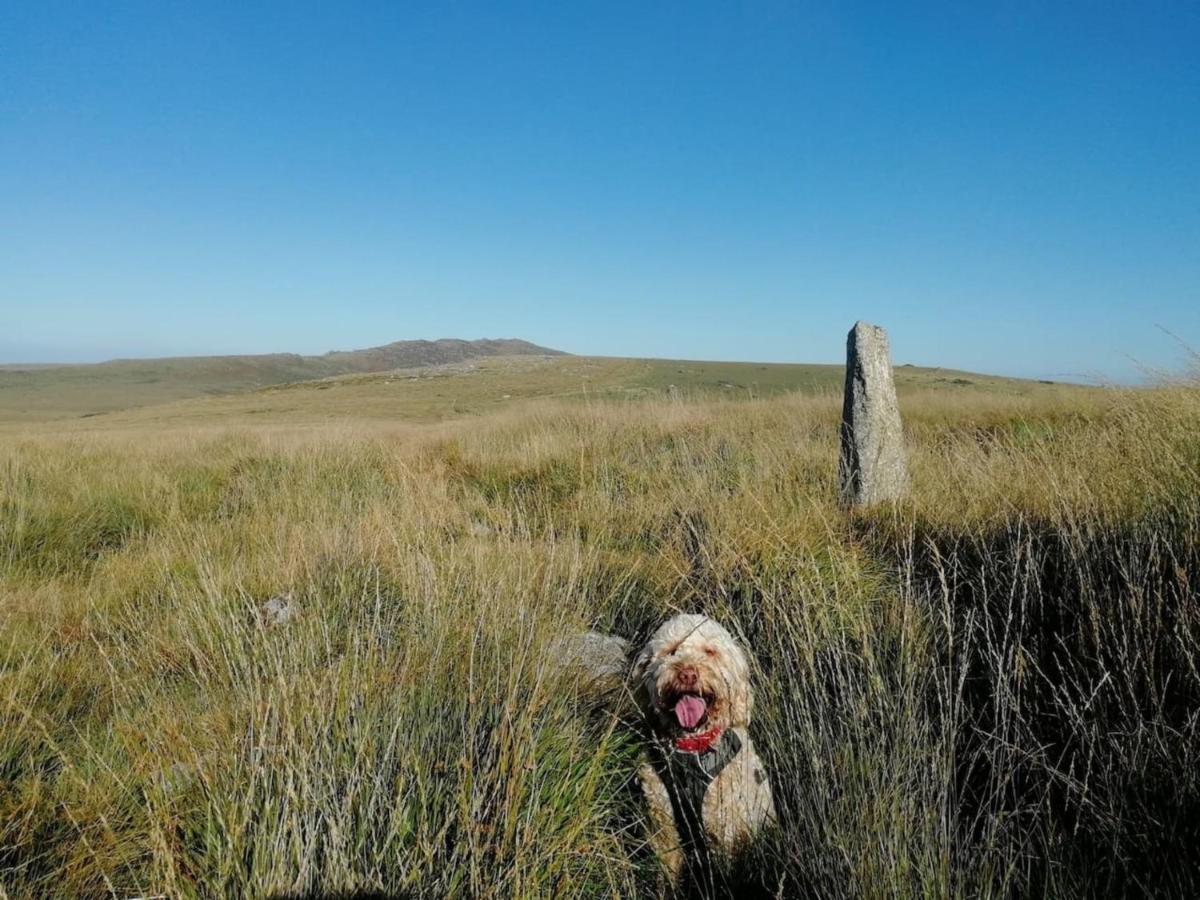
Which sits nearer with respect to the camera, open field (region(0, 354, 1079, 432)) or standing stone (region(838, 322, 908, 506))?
standing stone (region(838, 322, 908, 506))

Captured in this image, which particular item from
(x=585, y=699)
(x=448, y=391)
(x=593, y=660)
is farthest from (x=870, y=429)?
(x=448, y=391)

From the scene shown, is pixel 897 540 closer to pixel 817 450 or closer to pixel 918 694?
pixel 918 694

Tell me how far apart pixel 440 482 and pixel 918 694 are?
584 cm

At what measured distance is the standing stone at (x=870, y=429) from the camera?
4.91 m

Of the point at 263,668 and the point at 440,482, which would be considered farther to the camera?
the point at 440,482

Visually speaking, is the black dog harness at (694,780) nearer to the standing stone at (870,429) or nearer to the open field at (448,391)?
the standing stone at (870,429)

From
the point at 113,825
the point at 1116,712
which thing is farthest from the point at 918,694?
the point at 113,825

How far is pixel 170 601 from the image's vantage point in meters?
3.64

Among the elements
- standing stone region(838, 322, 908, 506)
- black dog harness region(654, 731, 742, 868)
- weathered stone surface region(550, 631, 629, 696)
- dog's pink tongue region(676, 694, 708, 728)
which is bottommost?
black dog harness region(654, 731, 742, 868)

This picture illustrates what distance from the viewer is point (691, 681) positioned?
217 cm

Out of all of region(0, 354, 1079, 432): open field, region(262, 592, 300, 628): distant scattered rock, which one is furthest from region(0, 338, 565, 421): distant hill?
region(262, 592, 300, 628): distant scattered rock

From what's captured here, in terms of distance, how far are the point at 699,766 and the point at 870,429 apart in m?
3.60

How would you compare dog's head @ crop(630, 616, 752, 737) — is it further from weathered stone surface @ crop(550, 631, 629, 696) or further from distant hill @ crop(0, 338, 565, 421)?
distant hill @ crop(0, 338, 565, 421)

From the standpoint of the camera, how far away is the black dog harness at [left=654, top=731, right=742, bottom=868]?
2.12 m
